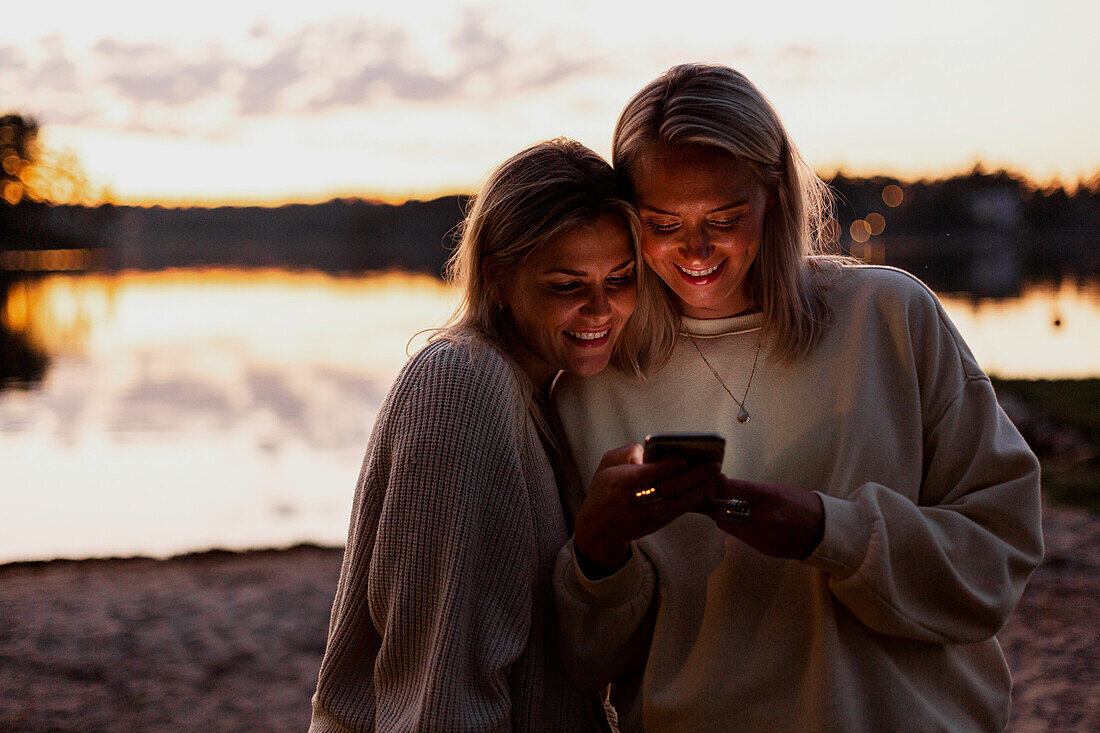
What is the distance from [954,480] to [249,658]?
563 cm

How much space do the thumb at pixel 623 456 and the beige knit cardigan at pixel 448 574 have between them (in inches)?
8.1

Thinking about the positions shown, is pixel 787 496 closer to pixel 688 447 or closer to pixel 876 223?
pixel 688 447

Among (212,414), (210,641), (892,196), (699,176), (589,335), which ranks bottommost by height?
(212,414)

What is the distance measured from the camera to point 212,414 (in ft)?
54.3

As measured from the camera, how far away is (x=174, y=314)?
38.1m

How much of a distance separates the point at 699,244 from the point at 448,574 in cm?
105

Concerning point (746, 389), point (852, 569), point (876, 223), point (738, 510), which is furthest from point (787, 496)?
point (876, 223)

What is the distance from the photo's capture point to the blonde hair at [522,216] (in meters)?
2.40

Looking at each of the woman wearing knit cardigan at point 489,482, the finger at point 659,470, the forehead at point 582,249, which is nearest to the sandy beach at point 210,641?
the woman wearing knit cardigan at point 489,482

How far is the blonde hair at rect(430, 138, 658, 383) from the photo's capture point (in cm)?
240

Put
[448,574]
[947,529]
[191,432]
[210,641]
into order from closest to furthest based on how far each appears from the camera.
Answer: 1. [448,574]
2. [947,529]
3. [210,641]
4. [191,432]

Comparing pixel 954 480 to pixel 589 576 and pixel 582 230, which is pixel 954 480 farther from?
pixel 582 230

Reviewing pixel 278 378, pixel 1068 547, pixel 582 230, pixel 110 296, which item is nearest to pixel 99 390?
pixel 278 378

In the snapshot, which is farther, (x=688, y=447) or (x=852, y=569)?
(x=852, y=569)
